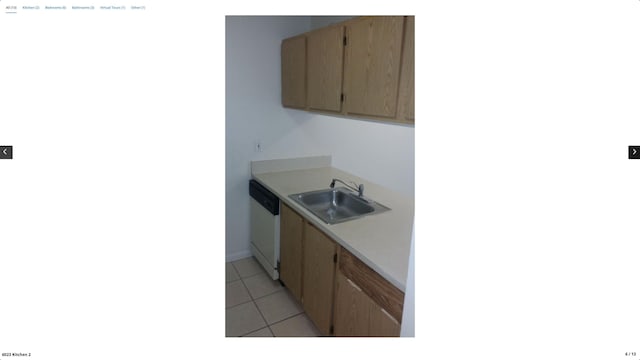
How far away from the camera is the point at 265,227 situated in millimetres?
2555

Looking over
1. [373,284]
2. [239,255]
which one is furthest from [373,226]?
[239,255]


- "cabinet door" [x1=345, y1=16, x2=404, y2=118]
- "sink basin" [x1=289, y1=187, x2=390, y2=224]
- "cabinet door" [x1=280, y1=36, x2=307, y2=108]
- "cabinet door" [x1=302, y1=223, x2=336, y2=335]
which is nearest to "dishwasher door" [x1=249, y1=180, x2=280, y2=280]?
"sink basin" [x1=289, y1=187, x2=390, y2=224]

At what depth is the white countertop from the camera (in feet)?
4.36

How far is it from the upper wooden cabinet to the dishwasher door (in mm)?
737

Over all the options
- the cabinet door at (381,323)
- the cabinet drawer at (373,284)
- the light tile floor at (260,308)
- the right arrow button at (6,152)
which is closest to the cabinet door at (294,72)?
the cabinet drawer at (373,284)

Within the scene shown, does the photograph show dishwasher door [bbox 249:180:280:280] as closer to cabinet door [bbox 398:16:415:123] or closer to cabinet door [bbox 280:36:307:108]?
cabinet door [bbox 280:36:307:108]

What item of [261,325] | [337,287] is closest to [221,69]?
[337,287]

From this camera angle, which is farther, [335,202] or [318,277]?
[335,202]

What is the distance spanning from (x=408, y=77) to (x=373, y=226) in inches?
29.2

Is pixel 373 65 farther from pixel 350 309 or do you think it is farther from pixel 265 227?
pixel 265 227

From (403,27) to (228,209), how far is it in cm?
199

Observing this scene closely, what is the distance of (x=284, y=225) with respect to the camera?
228cm

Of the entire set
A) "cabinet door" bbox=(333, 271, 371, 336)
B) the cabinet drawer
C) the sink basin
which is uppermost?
the sink basin

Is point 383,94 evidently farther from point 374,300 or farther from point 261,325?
point 261,325
